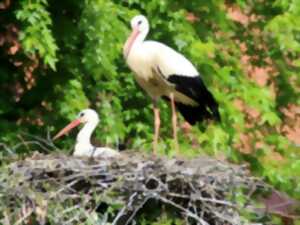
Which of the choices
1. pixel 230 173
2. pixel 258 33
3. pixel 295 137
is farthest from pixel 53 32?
pixel 295 137

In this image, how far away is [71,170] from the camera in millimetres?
9234

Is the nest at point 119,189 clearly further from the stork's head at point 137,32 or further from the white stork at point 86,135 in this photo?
the stork's head at point 137,32

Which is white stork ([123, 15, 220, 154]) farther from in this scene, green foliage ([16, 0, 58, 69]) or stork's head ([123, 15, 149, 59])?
green foliage ([16, 0, 58, 69])

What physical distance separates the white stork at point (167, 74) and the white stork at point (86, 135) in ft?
1.63

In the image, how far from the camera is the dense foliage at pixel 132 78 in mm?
11852

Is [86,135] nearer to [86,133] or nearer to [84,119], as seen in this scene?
[86,133]

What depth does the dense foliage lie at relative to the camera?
11.9 metres

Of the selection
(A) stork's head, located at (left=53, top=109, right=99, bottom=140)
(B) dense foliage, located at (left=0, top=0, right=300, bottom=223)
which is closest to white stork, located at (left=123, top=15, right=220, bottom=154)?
(B) dense foliage, located at (left=0, top=0, right=300, bottom=223)

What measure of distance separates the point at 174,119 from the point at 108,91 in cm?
87

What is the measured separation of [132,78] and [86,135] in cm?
187

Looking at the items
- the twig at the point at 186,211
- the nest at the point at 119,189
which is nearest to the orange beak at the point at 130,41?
the nest at the point at 119,189

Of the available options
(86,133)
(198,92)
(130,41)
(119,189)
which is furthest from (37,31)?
(119,189)

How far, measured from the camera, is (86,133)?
427 inches

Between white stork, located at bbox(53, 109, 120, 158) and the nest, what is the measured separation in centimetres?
37
